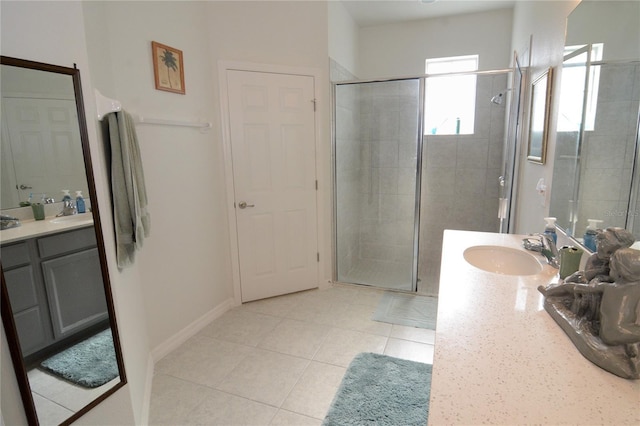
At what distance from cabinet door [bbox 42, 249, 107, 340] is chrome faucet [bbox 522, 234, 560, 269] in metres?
1.94

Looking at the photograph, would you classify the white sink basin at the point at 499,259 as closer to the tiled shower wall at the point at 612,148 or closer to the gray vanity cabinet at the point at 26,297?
the tiled shower wall at the point at 612,148

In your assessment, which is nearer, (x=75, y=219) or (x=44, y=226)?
(x=44, y=226)

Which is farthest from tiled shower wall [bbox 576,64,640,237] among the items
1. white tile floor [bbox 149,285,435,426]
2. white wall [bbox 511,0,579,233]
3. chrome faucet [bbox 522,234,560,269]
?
white tile floor [bbox 149,285,435,426]

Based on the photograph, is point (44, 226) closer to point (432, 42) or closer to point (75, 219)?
point (75, 219)

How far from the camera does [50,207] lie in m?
1.25

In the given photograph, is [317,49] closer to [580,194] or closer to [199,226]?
[199,226]

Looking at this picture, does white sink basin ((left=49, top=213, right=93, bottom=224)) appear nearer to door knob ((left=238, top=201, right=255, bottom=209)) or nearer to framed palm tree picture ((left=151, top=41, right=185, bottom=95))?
framed palm tree picture ((left=151, top=41, right=185, bottom=95))

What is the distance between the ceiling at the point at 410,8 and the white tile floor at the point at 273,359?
2.80m

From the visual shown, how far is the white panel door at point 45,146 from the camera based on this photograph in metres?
1.15

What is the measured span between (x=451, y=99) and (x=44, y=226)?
3.62 m

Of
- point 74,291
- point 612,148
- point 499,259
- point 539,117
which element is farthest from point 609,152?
point 74,291

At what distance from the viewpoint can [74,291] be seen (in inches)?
53.3

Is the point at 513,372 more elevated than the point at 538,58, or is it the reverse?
the point at 538,58

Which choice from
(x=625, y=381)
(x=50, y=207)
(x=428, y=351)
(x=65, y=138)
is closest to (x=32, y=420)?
(x=50, y=207)
